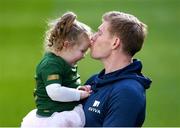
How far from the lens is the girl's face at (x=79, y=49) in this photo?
4582 mm

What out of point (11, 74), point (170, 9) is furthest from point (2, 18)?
point (170, 9)

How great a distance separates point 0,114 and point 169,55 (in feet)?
9.91

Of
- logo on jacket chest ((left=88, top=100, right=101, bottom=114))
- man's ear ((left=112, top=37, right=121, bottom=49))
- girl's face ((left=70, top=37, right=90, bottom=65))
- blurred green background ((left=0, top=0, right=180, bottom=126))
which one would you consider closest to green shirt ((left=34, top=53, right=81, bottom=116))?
girl's face ((left=70, top=37, right=90, bottom=65))

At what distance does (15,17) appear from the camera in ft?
38.1

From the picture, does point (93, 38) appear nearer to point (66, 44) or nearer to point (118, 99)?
point (66, 44)

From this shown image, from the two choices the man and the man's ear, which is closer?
the man

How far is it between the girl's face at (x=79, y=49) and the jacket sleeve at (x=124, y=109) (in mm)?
493

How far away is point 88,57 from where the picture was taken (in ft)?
33.7

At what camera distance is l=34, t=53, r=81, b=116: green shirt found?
176 inches

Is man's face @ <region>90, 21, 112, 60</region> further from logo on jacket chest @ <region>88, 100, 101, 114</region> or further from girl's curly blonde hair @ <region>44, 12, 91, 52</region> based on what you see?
logo on jacket chest @ <region>88, 100, 101, 114</region>

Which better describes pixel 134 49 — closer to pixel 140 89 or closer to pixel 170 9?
pixel 140 89

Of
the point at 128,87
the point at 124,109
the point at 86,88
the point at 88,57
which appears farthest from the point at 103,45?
the point at 88,57

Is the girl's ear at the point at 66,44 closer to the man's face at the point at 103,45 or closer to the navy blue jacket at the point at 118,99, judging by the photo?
the man's face at the point at 103,45

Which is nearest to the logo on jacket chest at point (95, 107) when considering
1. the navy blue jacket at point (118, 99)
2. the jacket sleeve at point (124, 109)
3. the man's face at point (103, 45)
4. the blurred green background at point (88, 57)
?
the navy blue jacket at point (118, 99)
